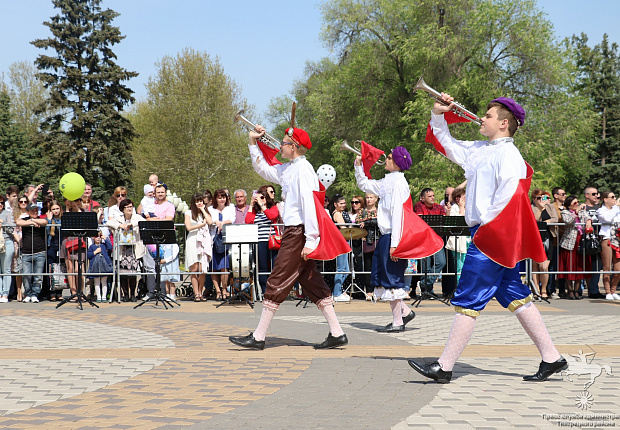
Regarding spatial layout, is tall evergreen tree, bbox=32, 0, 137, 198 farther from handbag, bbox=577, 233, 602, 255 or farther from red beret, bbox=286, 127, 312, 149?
red beret, bbox=286, 127, 312, 149

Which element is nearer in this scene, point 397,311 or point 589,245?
point 397,311

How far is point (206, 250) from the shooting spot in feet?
47.1

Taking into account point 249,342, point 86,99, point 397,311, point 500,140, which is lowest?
point 249,342

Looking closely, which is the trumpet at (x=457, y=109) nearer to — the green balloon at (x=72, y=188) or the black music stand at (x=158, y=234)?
the black music stand at (x=158, y=234)

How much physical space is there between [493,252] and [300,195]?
2466mm

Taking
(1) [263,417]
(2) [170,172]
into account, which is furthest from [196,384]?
(2) [170,172]

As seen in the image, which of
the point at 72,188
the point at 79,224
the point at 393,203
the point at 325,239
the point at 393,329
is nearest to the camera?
the point at 325,239

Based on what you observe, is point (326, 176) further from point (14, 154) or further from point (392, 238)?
point (14, 154)

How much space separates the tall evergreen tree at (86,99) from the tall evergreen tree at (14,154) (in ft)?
3.57

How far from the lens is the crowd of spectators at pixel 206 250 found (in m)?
14.1

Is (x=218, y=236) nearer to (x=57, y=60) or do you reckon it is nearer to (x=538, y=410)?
(x=538, y=410)

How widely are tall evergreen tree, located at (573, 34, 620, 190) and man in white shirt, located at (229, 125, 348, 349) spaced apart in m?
51.9

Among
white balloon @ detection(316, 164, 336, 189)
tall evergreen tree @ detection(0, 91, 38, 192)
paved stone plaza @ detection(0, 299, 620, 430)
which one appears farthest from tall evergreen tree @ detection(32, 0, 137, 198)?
paved stone plaza @ detection(0, 299, 620, 430)

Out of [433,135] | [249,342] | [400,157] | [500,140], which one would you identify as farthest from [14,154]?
[500,140]
